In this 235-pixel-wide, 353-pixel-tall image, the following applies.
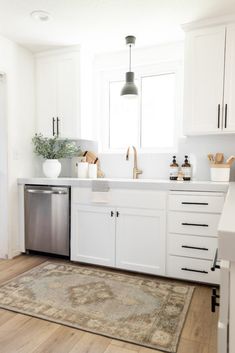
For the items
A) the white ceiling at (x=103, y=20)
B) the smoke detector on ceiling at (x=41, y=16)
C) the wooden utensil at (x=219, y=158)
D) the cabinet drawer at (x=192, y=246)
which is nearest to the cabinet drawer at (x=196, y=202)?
the cabinet drawer at (x=192, y=246)

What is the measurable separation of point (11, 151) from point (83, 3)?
1709 millimetres

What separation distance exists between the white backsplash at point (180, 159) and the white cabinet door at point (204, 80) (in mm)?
331

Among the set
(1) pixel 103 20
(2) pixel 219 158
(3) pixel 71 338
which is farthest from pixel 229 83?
(3) pixel 71 338

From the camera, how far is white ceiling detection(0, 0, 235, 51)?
2281 millimetres

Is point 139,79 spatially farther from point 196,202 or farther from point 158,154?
point 196,202

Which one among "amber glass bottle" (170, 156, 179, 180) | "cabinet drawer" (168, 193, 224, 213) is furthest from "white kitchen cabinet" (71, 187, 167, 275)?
"amber glass bottle" (170, 156, 179, 180)

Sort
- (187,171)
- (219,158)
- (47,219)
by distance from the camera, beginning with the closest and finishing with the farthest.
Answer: (219,158)
(187,171)
(47,219)

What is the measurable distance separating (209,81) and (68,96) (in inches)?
64.0

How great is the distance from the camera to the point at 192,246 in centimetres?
245

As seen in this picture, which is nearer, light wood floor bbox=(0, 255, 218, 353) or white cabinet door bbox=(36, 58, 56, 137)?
light wood floor bbox=(0, 255, 218, 353)

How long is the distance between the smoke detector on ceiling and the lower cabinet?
1.85m

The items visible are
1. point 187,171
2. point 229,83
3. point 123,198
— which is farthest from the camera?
point 187,171

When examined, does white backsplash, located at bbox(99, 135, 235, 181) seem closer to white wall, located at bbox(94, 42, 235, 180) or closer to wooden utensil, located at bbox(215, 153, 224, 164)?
white wall, located at bbox(94, 42, 235, 180)

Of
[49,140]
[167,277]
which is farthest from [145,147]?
[167,277]
